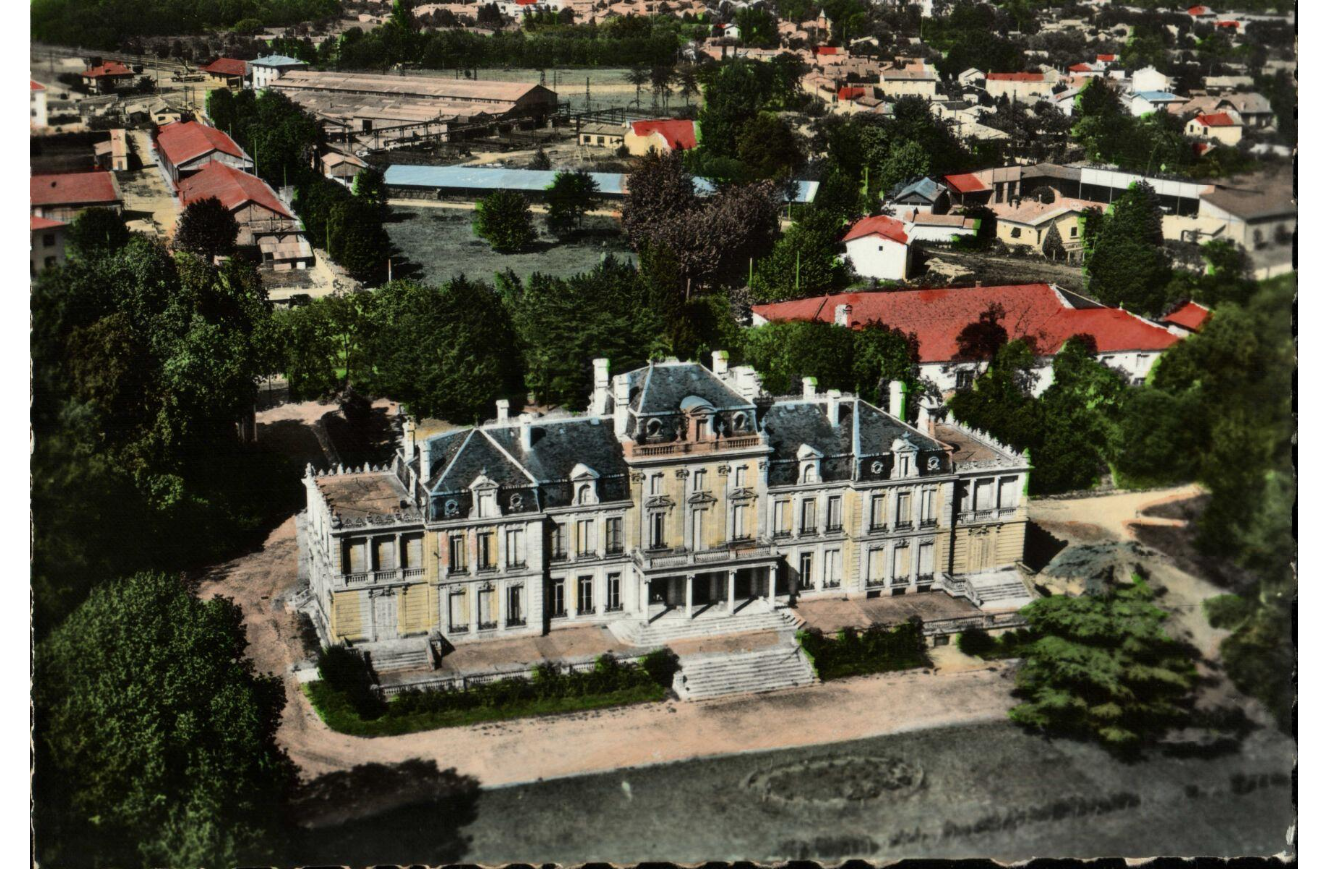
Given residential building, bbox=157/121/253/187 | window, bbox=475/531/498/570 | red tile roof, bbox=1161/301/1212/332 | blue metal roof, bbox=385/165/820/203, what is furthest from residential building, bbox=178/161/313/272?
red tile roof, bbox=1161/301/1212/332

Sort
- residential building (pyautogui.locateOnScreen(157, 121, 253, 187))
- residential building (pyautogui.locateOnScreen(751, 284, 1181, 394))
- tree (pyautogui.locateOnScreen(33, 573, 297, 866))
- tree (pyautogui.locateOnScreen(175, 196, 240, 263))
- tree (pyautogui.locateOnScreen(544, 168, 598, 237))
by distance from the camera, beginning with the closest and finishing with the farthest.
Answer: tree (pyautogui.locateOnScreen(33, 573, 297, 866)) < residential building (pyautogui.locateOnScreen(751, 284, 1181, 394)) < residential building (pyautogui.locateOnScreen(157, 121, 253, 187)) < tree (pyautogui.locateOnScreen(175, 196, 240, 263)) < tree (pyautogui.locateOnScreen(544, 168, 598, 237))

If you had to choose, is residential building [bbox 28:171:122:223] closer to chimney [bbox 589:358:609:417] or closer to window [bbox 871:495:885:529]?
chimney [bbox 589:358:609:417]

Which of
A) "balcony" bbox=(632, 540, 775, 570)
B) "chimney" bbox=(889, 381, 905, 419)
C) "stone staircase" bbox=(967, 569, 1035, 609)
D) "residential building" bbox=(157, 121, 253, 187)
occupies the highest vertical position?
"residential building" bbox=(157, 121, 253, 187)

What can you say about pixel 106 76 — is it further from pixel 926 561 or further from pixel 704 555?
pixel 926 561

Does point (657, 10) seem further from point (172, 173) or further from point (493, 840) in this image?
point (493, 840)

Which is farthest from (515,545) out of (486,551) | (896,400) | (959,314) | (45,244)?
(959,314)

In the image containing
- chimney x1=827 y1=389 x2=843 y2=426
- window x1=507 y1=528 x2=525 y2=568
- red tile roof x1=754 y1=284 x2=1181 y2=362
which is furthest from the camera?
red tile roof x1=754 y1=284 x2=1181 y2=362
